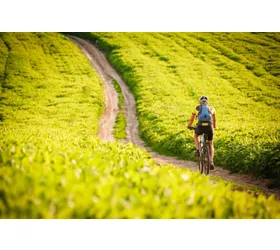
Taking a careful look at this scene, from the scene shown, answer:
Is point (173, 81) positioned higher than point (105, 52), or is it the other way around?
point (105, 52)

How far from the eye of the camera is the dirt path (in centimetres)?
976

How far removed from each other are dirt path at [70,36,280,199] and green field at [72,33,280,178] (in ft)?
1.32

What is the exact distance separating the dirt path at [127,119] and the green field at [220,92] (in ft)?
1.32

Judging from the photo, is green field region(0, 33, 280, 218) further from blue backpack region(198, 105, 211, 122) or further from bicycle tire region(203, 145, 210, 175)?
bicycle tire region(203, 145, 210, 175)

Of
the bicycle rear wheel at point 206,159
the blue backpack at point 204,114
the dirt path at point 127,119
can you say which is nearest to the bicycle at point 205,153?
the bicycle rear wheel at point 206,159

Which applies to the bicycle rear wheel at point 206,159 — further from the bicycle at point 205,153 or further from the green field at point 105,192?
the green field at point 105,192

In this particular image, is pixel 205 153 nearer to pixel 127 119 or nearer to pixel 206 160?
pixel 206 160

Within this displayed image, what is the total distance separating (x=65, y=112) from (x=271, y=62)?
41.7ft

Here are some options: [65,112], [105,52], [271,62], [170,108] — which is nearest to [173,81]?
[170,108]

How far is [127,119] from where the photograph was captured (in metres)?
22.2

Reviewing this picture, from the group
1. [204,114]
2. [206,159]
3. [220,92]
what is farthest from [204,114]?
[220,92]

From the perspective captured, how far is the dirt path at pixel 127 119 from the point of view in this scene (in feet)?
32.0
